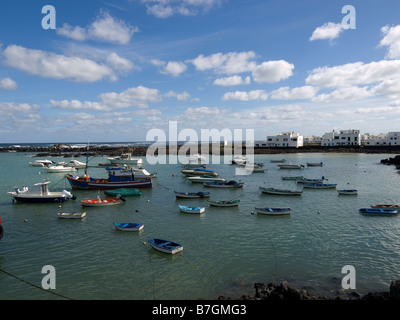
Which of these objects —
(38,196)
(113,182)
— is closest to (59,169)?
(113,182)

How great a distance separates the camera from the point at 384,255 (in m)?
18.7

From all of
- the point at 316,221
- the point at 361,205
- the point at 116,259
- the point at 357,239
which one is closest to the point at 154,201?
the point at 116,259

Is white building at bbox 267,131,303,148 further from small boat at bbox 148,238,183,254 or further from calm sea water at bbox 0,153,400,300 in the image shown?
small boat at bbox 148,238,183,254

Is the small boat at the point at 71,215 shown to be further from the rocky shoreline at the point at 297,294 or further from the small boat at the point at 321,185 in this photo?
the small boat at the point at 321,185

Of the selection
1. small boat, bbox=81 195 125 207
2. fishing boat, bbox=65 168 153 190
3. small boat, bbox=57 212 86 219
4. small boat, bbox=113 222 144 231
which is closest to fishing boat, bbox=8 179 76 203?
small boat, bbox=81 195 125 207

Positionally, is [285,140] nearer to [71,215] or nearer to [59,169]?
[59,169]

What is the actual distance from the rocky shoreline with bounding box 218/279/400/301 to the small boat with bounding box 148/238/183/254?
592 centimetres

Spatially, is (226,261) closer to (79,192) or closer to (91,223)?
(91,223)

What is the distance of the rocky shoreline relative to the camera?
40.4 feet

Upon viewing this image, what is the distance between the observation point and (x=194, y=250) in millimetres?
19453

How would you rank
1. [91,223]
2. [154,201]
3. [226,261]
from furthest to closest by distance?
[154,201] < [91,223] < [226,261]

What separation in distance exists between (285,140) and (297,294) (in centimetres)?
13590
